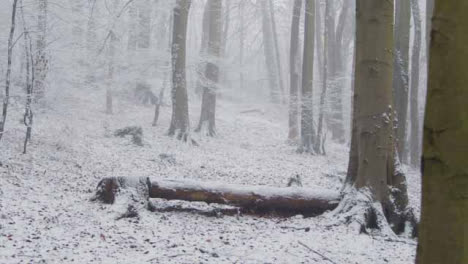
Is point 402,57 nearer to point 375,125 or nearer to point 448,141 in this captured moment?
point 375,125

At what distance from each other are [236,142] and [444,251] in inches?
688

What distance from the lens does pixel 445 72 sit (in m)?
2.09

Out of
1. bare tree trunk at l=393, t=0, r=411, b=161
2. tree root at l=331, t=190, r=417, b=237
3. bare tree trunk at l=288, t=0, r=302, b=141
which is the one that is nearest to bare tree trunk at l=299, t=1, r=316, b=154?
bare tree trunk at l=288, t=0, r=302, b=141

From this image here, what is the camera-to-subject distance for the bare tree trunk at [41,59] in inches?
435

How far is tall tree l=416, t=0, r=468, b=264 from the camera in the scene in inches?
81.2

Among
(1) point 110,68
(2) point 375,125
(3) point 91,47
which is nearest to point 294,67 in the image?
(1) point 110,68

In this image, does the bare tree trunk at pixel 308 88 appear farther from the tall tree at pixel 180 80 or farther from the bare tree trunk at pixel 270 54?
the bare tree trunk at pixel 270 54

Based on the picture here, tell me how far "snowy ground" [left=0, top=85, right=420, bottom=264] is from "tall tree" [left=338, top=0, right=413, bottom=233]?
1.46ft

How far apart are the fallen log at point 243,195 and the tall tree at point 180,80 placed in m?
9.28

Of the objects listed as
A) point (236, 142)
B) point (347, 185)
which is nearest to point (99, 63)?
point (236, 142)

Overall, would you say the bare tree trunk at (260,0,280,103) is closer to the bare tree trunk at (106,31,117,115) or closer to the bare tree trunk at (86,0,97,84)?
the bare tree trunk at (106,31,117,115)

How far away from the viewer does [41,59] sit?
1112cm

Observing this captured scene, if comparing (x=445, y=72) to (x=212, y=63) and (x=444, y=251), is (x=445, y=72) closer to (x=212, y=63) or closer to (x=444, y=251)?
(x=444, y=251)

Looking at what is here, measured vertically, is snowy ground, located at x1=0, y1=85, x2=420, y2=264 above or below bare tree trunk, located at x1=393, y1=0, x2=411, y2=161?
below
